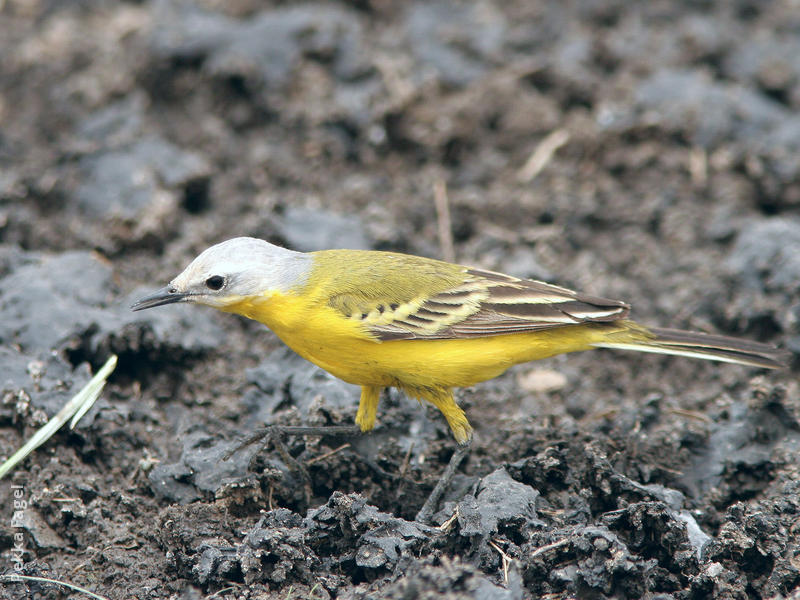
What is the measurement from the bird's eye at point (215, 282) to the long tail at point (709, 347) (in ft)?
7.74

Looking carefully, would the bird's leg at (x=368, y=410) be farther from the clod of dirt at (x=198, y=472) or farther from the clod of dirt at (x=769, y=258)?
the clod of dirt at (x=769, y=258)

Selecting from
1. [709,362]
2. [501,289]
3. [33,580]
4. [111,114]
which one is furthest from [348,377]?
[111,114]

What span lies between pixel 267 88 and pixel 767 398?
5326 millimetres

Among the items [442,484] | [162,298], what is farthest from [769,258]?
[162,298]

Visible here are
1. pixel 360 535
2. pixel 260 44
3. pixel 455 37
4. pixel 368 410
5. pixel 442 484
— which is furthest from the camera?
pixel 455 37

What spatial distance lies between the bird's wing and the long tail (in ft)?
1.00

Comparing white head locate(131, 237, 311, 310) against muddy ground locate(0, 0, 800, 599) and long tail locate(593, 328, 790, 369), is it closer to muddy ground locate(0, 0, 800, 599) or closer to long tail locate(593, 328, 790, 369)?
muddy ground locate(0, 0, 800, 599)

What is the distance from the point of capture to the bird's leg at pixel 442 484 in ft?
16.4

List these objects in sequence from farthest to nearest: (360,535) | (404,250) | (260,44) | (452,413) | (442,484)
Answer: (260,44), (404,250), (452,413), (442,484), (360,535)

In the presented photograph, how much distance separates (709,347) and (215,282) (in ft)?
10.2

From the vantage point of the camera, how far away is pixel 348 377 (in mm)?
5449

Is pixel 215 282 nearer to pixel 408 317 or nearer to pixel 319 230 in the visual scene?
pixel 408 317

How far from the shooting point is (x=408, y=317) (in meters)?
5.57

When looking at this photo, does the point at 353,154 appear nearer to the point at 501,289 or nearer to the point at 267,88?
the point at 267,88
